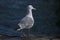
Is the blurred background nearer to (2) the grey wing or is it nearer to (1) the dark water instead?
(1) the dark water

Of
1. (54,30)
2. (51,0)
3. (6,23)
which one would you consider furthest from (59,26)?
(51,0)

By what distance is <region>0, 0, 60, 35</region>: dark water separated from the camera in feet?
19.9

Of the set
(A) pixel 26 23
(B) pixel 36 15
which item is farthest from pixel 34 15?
(A) pixel 26 23

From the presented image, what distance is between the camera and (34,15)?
24.2 feet

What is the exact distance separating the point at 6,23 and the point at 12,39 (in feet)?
8.75

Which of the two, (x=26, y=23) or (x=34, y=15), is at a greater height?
(x=34, y=15)

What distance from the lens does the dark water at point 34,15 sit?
19.9ft

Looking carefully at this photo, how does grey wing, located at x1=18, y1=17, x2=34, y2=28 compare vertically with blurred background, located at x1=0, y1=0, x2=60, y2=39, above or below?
below

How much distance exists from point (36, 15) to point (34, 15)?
0.07 meters

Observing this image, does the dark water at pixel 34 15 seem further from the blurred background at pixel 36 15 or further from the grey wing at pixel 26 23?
the grey wing at pixel 26 23

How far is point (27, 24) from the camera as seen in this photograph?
438cm

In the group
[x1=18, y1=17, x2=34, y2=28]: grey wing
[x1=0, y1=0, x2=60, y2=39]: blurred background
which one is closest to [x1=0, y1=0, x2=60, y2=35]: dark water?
[x1=0, y1=0, x2=60, y2=39]: blurred background

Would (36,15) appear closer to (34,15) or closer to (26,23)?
(34,15)

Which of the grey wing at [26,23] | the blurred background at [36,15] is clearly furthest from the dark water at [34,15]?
the grey wing at [26,23]
